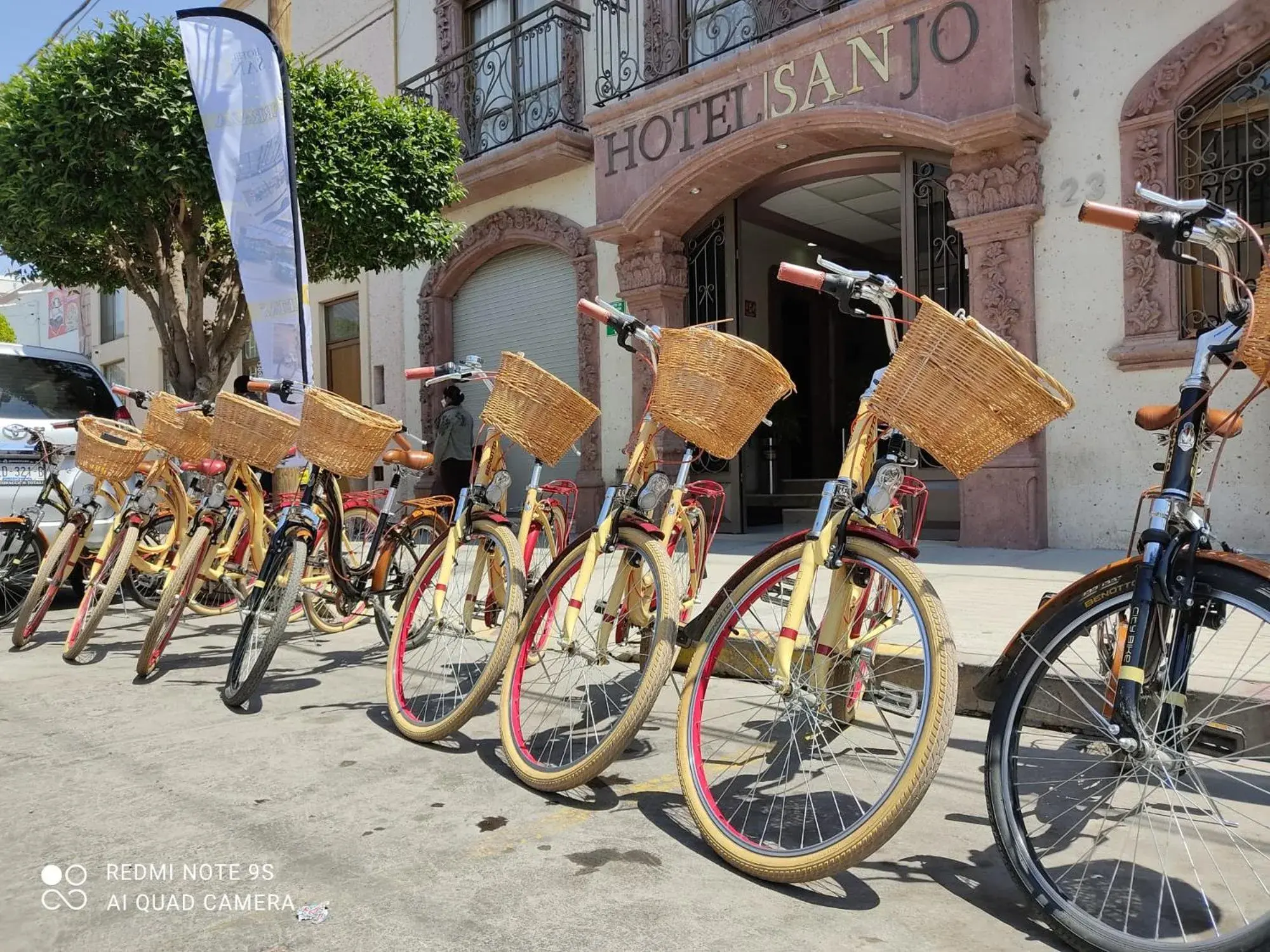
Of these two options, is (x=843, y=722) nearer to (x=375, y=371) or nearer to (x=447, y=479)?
(x=447, y=479)

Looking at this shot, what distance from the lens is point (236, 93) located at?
23.4 ft

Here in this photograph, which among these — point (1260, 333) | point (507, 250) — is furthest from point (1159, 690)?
point (507, 250)

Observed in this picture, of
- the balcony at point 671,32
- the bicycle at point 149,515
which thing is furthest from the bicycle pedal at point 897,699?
the balcony at point 671,32

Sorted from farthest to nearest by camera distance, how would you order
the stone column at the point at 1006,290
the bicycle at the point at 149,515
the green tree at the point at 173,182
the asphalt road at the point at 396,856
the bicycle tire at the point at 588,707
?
the green tree at the point at 173,182
the stone column at the point at 1006,290
the bicycle at the point at 149,515
the bicycle tire at the point at 588,707
the asphalt road at the point at 396,856

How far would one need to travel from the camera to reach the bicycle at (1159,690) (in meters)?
2.00

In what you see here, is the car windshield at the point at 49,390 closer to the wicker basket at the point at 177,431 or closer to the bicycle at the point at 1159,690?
the wicker basket at the point at 177,431

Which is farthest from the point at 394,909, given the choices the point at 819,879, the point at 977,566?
the point at 977,566

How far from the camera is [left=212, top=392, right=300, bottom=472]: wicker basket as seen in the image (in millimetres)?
4379

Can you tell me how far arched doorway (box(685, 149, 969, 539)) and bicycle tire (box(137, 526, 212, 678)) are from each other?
605 centimetres

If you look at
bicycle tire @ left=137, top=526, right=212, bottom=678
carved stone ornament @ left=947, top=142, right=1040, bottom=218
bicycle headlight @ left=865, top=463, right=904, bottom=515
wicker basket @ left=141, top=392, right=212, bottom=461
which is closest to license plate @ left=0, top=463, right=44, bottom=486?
wicker basket @ left=141, top=392, right=212, bottom=461

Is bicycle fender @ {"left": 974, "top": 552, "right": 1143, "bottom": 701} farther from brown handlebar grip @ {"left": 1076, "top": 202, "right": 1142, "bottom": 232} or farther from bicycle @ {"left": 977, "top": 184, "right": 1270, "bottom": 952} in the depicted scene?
brown handlebar grip @ {"left": 1076, "top": 202, "right": 1142, "bottom": 232}

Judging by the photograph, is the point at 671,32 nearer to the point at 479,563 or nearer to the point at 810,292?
the point at 810,292

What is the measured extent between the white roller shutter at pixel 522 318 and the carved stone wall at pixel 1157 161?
602 centimetres

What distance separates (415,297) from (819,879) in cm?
1233
